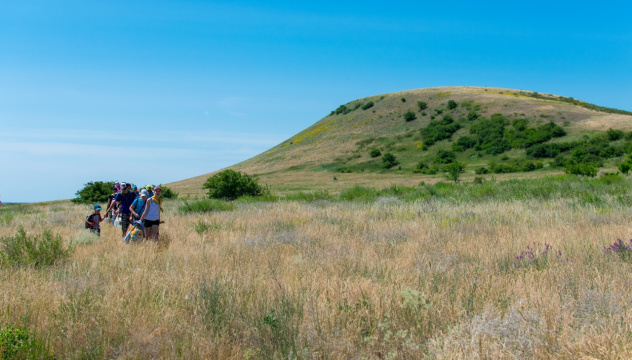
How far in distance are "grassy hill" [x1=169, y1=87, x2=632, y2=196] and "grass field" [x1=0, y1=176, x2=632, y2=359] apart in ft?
106

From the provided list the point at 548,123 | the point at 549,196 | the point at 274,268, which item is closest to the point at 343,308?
the point at 274,268

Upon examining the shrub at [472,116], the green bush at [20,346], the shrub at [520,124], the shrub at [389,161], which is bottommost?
the green bush at [20,346]

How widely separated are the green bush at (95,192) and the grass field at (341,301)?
25953mm

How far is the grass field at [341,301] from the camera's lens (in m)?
3.18

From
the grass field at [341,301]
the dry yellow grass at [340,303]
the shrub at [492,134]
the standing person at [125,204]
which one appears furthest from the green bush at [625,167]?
the standing person at [125,204]

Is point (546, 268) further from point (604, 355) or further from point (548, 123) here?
point (548, 123)

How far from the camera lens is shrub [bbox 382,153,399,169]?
189ft

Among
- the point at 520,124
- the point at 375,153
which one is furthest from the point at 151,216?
the point at 520,124

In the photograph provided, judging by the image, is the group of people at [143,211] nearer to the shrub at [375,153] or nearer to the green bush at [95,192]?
the green bush at [95,192]

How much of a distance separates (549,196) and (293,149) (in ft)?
243

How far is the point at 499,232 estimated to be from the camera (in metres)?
8.05

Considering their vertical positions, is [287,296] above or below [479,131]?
below

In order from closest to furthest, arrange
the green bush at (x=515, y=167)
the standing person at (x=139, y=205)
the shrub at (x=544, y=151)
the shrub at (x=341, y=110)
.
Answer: the standing person at (x=139, y=205), the green bush at (x=515, y=167), the shrub at (x=544, y=151), the shrub at (x=341, y=110)

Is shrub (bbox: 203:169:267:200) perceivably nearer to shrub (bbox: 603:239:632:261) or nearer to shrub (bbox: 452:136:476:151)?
shrub (bbox: 603:239:632:261)
